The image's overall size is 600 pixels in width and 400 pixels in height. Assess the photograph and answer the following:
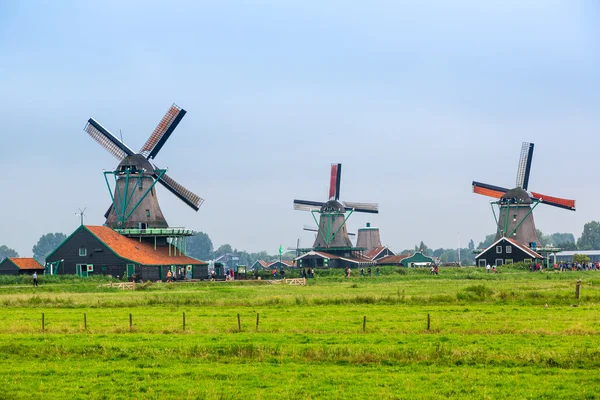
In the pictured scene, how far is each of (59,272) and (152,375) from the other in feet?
175

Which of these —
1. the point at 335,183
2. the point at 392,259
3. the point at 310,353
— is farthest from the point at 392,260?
the point at 310,353

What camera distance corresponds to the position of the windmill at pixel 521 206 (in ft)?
336

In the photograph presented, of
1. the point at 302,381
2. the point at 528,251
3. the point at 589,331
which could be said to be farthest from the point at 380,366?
the point at 528,251

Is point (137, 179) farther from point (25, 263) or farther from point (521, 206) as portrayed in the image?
point (521, 206)

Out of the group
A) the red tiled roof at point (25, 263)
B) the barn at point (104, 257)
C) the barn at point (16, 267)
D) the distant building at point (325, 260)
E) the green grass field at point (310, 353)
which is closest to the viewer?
the green grass field at point (310, 353)

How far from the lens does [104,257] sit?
7188 centimetres

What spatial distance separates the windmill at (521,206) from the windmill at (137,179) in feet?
140

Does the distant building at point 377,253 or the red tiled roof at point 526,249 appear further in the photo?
the distant building at point 377,253

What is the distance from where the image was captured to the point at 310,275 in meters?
82.8

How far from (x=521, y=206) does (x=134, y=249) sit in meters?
48.8

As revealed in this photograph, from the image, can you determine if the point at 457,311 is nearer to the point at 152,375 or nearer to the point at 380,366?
the point at 380,366

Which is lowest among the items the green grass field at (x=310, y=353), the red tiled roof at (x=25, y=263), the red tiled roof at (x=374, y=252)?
the green grass field at (x=310, y=353)

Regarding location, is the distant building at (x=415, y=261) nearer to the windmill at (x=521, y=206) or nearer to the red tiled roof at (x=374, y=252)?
the red tiled roof at (x=374, y=252)

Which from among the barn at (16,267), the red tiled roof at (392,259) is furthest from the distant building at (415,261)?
the barn at (16,267)
